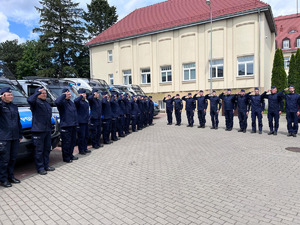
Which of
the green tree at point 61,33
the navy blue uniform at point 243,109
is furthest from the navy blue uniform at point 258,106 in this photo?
the green tree at point 61,33

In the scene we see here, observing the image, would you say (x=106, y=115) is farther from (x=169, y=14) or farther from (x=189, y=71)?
(x=169, y=14)

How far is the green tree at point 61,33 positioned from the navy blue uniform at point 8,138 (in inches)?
1287

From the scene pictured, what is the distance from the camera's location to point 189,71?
23.0 meters

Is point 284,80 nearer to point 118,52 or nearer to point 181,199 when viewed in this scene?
point 118,52

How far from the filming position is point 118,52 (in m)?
27.1

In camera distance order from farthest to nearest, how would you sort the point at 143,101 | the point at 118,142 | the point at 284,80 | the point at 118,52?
the point at 118,52
the point at 284,80
the point at 143,101
the point at 118,142

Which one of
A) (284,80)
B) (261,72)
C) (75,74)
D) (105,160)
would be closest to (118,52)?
(75,74)

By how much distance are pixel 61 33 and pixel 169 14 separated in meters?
18.1

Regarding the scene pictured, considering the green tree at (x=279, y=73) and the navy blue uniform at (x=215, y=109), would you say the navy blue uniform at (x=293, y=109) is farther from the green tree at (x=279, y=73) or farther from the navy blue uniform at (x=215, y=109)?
the green tree at (x=279, y=73)

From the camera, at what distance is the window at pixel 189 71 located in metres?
22.7

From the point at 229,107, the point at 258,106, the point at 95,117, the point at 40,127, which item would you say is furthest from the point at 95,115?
the point at 258,106

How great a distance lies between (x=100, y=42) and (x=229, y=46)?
14883 mm

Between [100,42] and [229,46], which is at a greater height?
[100,42]

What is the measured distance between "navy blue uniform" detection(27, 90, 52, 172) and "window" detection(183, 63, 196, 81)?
18426 millimetres
